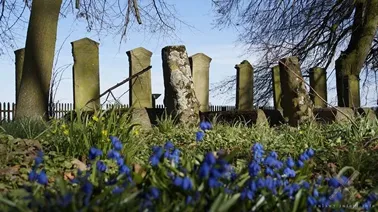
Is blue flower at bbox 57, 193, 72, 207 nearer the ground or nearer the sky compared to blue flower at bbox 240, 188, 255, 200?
nearer the sky

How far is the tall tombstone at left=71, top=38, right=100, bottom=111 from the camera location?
9.56 metres

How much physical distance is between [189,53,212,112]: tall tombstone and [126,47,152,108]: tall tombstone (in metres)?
1.20

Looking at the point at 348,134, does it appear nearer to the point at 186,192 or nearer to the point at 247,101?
the point at 186,192

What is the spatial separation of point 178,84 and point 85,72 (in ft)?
6.16

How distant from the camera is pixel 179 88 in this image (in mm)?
8578

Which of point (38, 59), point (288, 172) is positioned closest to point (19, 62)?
point (38, 59)

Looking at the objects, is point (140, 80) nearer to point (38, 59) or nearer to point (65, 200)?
point (38, 59)

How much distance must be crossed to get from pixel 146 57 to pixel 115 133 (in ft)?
16.9

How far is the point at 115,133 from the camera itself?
18.0ft

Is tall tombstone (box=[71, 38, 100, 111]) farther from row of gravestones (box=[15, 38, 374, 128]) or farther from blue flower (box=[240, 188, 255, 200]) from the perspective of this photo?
blue flower (box=[240, 188, 255, 200])

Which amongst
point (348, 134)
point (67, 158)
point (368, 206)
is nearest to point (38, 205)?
point (368, 206)

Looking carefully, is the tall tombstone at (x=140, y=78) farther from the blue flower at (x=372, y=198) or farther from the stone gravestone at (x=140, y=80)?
the blue flower at (x=372, y=198)

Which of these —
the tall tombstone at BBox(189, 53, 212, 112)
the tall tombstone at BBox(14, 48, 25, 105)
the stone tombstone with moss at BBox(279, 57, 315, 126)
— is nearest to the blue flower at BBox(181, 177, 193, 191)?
the stone tombstone with moss at BBox(279, 57, 315, 126)

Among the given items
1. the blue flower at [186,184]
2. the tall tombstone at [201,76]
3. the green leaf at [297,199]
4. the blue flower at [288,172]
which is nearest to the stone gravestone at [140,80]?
the tall tombstone at [201,76]
